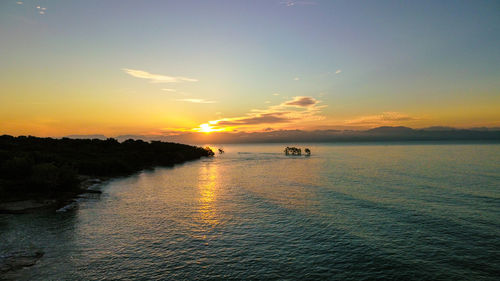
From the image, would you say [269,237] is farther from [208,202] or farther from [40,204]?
[40,204]

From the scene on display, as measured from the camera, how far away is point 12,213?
35.8 meters

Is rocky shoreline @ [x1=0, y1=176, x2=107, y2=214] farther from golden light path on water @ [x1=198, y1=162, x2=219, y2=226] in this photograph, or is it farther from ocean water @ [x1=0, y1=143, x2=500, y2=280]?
golden light path on water @ [x1=198, y1=162, x2=219, y2=226]

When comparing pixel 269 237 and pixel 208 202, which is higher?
pixel 208 202

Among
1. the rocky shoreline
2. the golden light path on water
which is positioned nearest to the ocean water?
the golden light path on water

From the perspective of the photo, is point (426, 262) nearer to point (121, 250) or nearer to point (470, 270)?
point (470, 270)

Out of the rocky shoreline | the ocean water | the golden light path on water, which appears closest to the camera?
the ocean water

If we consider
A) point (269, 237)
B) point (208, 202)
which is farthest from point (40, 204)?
point (269, 237)

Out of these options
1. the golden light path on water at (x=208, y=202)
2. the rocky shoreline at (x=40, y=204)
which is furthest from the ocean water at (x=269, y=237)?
the rocky shoreline at (x=40, y=204)

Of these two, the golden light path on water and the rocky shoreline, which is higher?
the rocky shoreline

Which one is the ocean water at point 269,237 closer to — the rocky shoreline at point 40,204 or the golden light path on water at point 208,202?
the golden light path on water at point 208,202

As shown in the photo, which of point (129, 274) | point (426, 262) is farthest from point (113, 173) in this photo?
point (426, 262)

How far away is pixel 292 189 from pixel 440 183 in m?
35.5

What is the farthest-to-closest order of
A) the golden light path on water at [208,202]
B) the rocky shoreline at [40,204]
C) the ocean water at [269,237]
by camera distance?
the golden light path on water at [208,202] → the rocky shoreline at [40,204] → the ocean water at [269,237]

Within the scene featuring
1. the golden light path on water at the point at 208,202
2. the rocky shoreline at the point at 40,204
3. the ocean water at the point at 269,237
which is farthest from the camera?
the golden light path on water at the point at 208,202
